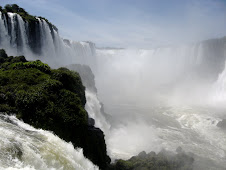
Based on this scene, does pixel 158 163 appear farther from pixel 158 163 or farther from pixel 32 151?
pixel 32 151

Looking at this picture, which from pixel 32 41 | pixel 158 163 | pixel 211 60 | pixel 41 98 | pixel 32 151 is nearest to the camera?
pixel 32 151

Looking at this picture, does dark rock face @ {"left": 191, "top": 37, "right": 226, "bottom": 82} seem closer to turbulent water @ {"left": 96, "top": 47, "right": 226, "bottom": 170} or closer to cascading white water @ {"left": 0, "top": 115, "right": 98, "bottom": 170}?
turbulent water @ {"left": 96, "top": 47, "right": 226, "bottom": 170}

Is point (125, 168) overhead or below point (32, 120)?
below

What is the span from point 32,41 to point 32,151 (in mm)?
31715

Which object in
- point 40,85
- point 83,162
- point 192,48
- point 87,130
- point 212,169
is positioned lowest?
point 212,169

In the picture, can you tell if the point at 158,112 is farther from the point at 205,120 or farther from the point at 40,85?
the point at 40,85

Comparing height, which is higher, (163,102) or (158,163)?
(163,102)

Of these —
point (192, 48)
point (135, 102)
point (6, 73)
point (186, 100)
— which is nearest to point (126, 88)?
point (135, 102)

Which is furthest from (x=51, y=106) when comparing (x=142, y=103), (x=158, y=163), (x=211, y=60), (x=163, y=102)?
(x=211, y=60)

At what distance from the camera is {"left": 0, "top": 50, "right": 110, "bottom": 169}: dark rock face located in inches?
404

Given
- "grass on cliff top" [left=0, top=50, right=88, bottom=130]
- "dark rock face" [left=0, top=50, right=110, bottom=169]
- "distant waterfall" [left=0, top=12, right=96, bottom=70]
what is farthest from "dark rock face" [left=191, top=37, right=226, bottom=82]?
"grass on cliff top" [left=0, top=50, right=88, bottom=130]

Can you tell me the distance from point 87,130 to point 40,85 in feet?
13.5

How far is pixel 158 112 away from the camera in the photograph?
40156 millimetres

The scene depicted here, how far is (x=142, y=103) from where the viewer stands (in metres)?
47.7
